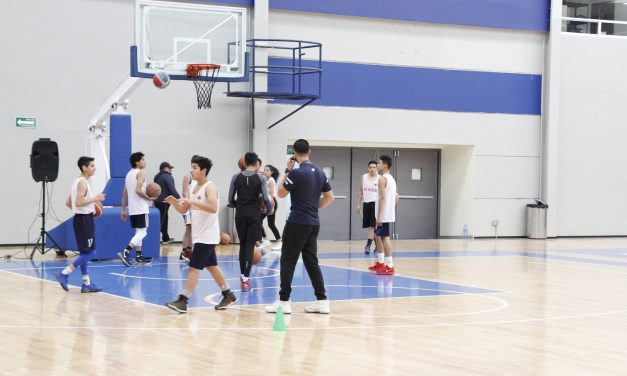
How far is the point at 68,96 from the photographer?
20.3 m

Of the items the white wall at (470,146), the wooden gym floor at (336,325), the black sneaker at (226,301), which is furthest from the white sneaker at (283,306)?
the white wall at (470,146)

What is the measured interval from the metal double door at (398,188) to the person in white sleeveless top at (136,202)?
8160mm

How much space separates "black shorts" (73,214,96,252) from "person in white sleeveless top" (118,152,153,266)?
3.37 metres

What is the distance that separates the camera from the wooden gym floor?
809 centimetres

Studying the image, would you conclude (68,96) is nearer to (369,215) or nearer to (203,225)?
(369,215)

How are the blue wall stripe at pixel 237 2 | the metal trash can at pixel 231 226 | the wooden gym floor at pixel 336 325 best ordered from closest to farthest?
1. the wooden gym floor at pixel 336 325
2. the blue wall stripe at pixel 237 2
3. the metal trash can at pixel 231 226

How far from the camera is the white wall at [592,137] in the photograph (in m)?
25.7

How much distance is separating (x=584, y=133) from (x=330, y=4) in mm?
8454

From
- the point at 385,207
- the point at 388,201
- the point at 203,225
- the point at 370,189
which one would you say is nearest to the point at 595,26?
the point at 370,189

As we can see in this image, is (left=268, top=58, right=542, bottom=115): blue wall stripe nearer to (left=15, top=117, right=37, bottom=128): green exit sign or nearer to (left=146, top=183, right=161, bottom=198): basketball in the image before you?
(left=15, top=117, right=37, bottom=128): green exit sign

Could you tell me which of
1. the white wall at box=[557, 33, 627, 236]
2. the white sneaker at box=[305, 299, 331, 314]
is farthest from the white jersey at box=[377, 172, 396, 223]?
the white wall at box=[557, 33, 627, 236]

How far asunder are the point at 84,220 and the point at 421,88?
13.5 m

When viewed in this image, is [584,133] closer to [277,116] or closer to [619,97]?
[619,97]

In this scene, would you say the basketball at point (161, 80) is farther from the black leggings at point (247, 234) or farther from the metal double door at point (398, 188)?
the metal double door at point (398, 188)
